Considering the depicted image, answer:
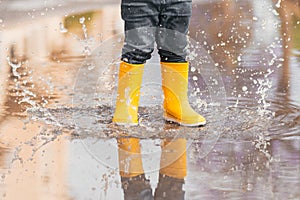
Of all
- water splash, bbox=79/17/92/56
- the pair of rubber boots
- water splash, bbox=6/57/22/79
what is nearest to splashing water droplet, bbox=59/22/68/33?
water splash, bbox=79/17/92/56

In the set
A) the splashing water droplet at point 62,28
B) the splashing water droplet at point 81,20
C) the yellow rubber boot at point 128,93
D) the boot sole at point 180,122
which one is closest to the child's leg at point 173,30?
the yellow rubber boot at point 128,93

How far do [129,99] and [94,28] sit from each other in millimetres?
3510

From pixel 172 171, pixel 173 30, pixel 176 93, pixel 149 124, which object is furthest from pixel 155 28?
pixel 172 171

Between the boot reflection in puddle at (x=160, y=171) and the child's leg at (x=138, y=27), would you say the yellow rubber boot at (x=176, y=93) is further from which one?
the boot reflection in puddle at (x=160, y=171)

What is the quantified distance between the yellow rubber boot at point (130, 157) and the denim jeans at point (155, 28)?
1.57 feet

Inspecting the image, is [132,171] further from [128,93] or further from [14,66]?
[14,66]

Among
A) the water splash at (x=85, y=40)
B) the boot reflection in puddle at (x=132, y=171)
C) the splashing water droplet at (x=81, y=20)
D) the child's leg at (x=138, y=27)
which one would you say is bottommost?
the boot reflection in puddle at (x=132, y=171)

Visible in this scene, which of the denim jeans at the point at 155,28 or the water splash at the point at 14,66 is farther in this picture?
the water splash at the point at 14,66

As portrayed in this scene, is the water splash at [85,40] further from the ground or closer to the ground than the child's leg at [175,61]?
further from the ground

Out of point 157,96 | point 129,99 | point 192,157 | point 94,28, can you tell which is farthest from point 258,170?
point 94,28

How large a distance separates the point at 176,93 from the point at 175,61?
0.54ft

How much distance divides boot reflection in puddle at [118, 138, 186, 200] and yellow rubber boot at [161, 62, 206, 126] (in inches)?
12.5

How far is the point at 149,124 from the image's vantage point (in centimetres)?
402

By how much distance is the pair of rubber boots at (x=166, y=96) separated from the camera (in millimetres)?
3986
